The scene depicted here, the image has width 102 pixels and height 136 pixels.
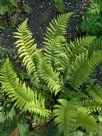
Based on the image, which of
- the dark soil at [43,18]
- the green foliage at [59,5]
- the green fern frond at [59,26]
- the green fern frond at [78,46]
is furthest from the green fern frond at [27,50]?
the green foliage at [59,5]

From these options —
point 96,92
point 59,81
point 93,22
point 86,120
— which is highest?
point 93,22

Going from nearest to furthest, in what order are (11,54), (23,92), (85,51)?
(23,92) → (85,51) → (11,54)

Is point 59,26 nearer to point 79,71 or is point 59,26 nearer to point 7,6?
point 79,71

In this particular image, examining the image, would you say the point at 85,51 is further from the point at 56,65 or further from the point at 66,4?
the point at 66,4

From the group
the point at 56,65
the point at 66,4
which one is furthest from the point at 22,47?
the point at 66,4

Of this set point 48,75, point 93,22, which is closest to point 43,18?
point 93,22

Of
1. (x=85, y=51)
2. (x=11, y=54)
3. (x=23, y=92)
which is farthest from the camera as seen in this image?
(x=11, y=54)
